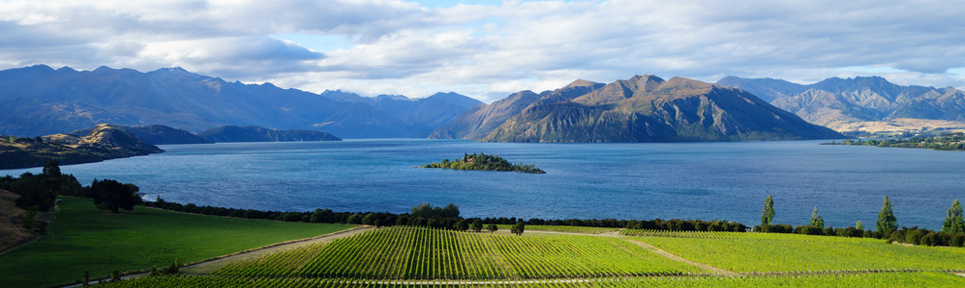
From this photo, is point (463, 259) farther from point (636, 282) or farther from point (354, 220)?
point (354, 220)

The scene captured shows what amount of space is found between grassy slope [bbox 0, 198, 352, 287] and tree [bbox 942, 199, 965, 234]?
4209 inches

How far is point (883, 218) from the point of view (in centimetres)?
9050

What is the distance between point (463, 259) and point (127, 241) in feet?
157

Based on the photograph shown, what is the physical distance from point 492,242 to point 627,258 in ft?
69.2

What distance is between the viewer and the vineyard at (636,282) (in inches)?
2076

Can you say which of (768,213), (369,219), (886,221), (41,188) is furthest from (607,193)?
(41,188)

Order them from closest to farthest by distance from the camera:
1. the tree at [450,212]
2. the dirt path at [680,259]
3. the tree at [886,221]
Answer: the dirt path at [680,259], the tree at [886,221], the tree at [450,212]

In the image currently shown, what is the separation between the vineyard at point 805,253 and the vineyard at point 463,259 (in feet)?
21.6

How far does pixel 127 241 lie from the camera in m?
71.0

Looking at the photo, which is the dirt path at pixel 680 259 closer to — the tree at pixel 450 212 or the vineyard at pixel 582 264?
the vineyard at pixel 582 264

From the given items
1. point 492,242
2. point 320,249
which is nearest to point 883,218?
point 492,242

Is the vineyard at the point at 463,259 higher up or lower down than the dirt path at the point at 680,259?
higher up

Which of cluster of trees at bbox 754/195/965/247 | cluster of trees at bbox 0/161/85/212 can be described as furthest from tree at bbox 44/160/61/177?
cluster of trees at bbox 754/195/965/247

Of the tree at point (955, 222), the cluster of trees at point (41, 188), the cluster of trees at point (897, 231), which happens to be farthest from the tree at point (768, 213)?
the cluster of trees at point (41, 188)
